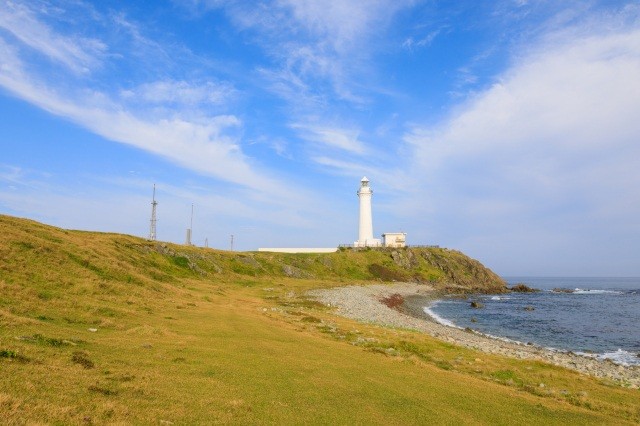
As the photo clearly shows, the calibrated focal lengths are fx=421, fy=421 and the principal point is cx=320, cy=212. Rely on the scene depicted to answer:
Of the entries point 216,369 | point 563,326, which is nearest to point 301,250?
point 563,326

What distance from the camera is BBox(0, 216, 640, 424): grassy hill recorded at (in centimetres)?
1267

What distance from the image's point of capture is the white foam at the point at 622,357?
36.7 meters

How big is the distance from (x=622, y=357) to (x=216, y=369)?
130 feet

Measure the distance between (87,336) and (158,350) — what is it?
4.00 m

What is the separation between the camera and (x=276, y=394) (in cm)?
1523

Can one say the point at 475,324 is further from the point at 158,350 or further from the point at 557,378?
the point at 158,350

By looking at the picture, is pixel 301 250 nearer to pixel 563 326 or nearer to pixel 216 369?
pixel 563 326

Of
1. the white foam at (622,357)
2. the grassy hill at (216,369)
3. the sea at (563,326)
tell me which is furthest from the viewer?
the sea at (563,326)

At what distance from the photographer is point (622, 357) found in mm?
39281

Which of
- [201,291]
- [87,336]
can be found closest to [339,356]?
[87,336]

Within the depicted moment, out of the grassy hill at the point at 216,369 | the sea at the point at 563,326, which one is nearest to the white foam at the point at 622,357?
the sea at the point at 563,326

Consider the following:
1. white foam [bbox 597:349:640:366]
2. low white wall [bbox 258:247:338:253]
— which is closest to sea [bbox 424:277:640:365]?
white foam [bbox 597:349:640:366]

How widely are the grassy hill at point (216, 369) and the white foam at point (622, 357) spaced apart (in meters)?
15.3

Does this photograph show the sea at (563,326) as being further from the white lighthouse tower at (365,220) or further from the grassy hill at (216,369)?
the white lighthouse tower at (365,220)
